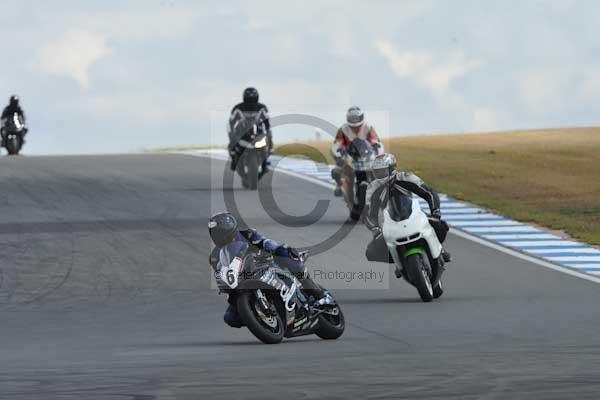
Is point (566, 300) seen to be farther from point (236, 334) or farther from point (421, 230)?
point (236, 334)

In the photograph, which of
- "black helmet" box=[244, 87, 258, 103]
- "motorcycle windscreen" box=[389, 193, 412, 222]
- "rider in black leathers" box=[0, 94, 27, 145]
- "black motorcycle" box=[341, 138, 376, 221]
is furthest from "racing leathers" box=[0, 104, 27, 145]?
"motorcycle windscreen" box=[389, 193, 412, 222]

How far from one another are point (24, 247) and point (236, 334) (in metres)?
8.66

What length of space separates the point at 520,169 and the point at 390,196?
845 inches

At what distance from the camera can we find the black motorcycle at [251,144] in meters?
28.7

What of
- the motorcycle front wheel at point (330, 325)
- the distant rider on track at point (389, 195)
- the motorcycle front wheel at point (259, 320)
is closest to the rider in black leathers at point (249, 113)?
the distant rider on track at point (389, 195)

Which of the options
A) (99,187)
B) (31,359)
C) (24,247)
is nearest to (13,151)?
(99,187)

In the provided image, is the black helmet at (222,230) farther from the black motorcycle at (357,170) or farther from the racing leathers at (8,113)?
the racing leathers at (8,113)

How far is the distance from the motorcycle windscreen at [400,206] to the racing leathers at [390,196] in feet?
0.24

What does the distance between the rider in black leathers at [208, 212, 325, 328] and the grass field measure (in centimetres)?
1139

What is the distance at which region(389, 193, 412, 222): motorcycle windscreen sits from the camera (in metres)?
17.0

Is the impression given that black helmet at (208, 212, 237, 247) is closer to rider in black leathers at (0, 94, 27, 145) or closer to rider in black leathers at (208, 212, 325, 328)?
rider in black leathers at (208, 212, 325, 328)

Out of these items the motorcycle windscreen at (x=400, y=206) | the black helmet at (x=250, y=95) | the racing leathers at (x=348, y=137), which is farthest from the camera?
the black helmet at (x=250, y=95)

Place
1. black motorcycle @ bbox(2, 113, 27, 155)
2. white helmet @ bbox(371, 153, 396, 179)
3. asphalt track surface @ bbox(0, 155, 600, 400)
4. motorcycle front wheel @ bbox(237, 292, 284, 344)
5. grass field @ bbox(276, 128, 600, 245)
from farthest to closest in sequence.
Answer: black motorcycle @ bbox(2, 113, 27, 155) → grass field @ bbox(276, 128, 600, 245) → white helmet @ bbox(371, 153, 396, 179) → motorcycle front wheel @ bbox(237, 292, 284, 344) → asphalt track surface @ bbox(0, 155, 600, 400)

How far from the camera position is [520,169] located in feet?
125
